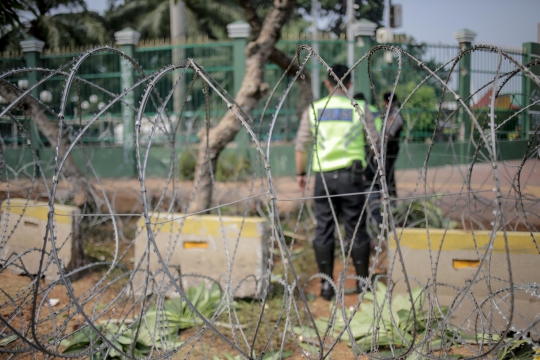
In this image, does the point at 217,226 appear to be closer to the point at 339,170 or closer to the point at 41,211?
the point at 339,170

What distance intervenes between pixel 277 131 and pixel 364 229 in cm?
600

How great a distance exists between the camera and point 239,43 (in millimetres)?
9734

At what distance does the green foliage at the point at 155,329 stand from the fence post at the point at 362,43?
667cm

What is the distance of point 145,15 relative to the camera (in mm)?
23078

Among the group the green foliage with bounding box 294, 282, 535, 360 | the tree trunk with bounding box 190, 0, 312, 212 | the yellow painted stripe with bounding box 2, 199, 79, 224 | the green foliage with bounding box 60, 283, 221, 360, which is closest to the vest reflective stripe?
the green foliage with bounding box 294, 282, 535, 360

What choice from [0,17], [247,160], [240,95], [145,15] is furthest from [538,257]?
[145,15]

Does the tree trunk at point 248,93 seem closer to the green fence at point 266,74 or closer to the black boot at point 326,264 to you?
the black boot at point 326,264

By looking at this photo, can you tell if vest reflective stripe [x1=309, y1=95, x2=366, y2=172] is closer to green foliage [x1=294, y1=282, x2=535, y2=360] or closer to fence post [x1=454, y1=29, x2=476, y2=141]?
green foliage [x1=294, y1=282, x2=535, y2=360]

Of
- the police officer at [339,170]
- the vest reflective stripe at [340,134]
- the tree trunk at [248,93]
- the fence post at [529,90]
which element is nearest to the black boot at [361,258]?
the police officer at [339,170]

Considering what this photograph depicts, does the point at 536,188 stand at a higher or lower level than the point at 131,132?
lower

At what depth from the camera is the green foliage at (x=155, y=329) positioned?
113 inches

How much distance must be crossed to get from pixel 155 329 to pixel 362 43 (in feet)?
26.2

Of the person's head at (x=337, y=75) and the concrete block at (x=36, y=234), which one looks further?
the concrete block at (x=36, y=234)

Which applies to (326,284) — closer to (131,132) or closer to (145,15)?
(131,132)
